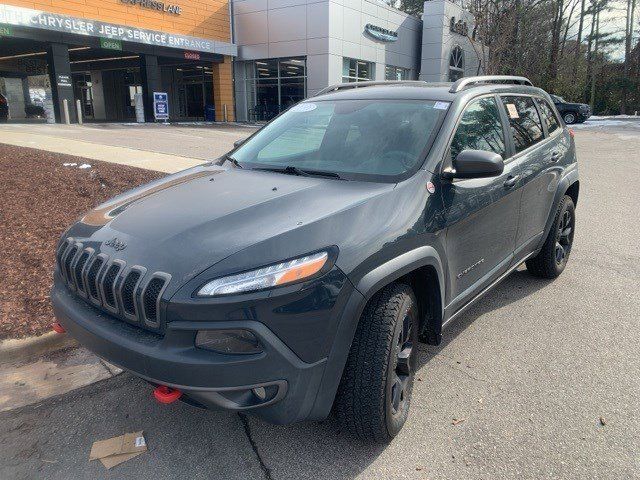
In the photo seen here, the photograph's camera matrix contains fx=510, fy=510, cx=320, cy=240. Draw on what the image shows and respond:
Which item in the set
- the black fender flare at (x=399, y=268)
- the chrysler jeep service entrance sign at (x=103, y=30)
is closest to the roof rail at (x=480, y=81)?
the black fender flare at (x=399, y=268)

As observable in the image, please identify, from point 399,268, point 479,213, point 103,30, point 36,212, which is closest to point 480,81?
point 479,213

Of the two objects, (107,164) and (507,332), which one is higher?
(107,164)

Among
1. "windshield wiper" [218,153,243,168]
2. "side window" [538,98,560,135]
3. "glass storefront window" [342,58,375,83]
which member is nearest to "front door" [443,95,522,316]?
"side window" [538,98,560,135]

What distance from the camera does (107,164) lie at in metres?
9.37

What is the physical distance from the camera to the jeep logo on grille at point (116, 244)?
2.33 meters

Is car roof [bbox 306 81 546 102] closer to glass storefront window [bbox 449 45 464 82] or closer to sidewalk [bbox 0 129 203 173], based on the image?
sidewalk [bbox 0 129 203 173]

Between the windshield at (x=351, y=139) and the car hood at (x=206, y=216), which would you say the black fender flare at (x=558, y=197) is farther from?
the car hood at (x=206, y=216)

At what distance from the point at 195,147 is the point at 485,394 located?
41.8 feet

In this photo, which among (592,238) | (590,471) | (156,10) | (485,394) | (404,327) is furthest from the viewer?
(156,10)

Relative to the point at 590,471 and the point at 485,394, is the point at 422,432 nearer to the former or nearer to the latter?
the point at 485,394

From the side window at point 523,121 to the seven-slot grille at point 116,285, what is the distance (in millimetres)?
2892

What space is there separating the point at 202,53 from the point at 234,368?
96.6 ft

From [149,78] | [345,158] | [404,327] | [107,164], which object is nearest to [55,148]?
[107,164]

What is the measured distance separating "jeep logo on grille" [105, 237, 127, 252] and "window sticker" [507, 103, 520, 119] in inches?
116
